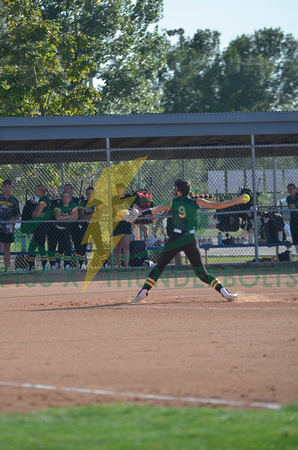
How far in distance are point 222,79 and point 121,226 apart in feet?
173

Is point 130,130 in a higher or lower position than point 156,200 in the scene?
higher

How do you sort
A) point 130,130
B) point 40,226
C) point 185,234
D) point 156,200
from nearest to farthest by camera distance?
point 185,234 → point 40,226 → point 130,130 → point 156,200

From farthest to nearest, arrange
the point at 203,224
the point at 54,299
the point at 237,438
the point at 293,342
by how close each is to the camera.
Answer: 1. the point at 203,224
2. the point at 54,299
3. the point at 293,342
4. the point at 237,438

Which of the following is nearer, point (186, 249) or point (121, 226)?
point (186, 249)

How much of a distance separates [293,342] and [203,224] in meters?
11.1

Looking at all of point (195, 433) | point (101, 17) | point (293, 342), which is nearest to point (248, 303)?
point (293, 342)

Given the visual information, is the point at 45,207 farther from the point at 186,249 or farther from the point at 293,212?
the point at 293,212

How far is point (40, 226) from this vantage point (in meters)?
15.4

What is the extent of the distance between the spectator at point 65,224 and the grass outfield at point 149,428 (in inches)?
423

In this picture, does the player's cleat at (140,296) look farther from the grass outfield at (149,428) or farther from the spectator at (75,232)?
the grass outfield at (149,428)

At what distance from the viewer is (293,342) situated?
7.36 m

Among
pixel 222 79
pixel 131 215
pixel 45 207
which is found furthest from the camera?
pixel 222 79

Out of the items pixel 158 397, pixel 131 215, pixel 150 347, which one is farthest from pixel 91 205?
pixel 158 397

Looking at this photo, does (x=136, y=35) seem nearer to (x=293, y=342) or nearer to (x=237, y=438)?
(x=293, y=342)
